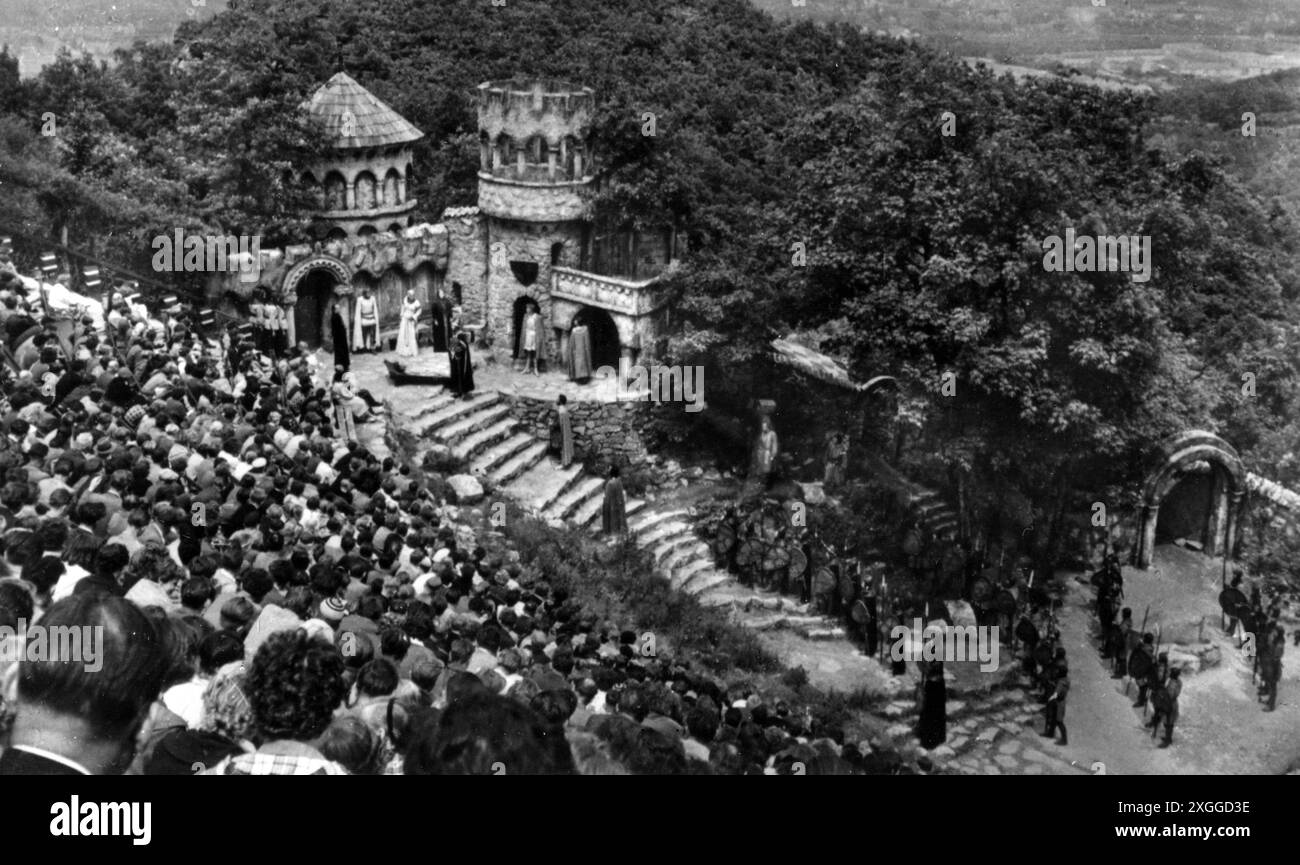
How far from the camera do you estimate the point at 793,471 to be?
Result: 28.2m

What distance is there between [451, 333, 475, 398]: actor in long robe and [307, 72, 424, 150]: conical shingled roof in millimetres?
6752

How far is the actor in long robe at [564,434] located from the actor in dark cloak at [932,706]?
31.0ft

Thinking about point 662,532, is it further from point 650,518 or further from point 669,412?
point 669,412

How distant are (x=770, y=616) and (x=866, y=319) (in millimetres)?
5894

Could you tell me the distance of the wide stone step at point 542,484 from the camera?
25.6 m

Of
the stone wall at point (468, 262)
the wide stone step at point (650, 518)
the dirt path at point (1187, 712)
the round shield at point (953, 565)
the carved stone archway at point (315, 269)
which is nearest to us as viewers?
the dirt path at point (1187, 712)

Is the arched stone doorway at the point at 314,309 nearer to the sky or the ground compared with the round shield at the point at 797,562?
nearer to the sky

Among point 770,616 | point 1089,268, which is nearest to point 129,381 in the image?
point 770,616

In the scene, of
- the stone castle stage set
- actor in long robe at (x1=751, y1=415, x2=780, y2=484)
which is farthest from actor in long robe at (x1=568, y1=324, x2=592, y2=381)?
actor in long robe at (x1=751, y1=415, x2=780, y2=484)

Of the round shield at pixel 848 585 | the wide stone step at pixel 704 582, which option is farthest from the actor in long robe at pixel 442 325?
the round shield at pixel 848 585

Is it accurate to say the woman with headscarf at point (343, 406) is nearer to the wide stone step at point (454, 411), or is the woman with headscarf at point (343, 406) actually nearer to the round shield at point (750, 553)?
the wide stone step at point (454, 411)

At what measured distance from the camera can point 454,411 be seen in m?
27.2

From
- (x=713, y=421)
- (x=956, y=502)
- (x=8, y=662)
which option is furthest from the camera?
(x=713, y=421)
